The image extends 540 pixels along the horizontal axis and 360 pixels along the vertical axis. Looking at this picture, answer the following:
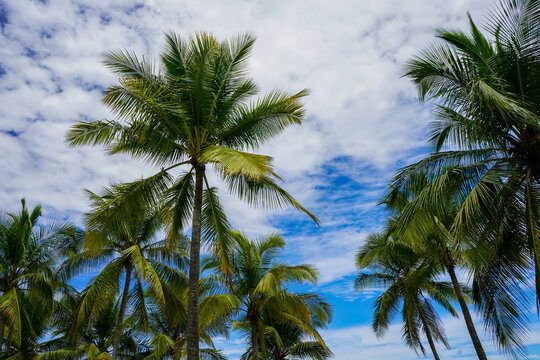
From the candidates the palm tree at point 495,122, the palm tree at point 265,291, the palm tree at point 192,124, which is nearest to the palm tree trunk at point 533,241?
the palm tree at point 495,122

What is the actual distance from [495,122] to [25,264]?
1730cm

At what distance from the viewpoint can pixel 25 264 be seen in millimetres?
16047

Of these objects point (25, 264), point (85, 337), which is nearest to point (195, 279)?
point (25, 264)

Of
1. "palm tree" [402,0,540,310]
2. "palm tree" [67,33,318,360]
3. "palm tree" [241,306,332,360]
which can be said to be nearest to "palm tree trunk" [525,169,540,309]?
"palm tree" [402,0,540,310]

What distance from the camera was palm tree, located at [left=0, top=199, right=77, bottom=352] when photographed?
49.1 feet

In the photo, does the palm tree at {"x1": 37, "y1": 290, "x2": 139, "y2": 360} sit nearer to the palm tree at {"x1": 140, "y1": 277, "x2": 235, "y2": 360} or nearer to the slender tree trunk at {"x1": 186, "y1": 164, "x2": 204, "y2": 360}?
the palm tree at {"x1": 140, "y1": 277, "x2": 235, "y2": 360}

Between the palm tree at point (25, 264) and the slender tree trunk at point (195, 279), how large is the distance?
7107 mm

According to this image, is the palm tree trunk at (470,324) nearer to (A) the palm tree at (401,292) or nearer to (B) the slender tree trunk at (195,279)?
(A) the palm tree at (401,292)

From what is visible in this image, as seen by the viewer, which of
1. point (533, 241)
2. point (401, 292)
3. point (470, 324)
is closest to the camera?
point (533, 241)

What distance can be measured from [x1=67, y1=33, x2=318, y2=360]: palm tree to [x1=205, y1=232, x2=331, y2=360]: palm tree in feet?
11.7

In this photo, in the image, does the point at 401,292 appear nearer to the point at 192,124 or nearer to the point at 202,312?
the point at 202,312

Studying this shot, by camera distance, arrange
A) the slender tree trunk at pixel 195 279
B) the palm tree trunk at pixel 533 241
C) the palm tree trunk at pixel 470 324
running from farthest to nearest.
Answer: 1. the palm tree trunk at pixel 470 324
2. the slender tree trunk at pixel 195 279
3. the palm tree trunk at pixel 533 241

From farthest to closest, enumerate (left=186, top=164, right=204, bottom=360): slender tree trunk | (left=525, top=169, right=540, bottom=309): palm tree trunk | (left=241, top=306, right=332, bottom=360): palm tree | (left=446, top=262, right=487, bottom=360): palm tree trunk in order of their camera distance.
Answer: (left=241, top=306, right=332, bottom=360): palm tree
(left=446, top=262, right=487, bottom=360): palm tree trunk
(left=186, top=164, right=204, bottom=360): slender tree trunk
(left=525, top=169, right=540, bottom=309): palm tree trunk

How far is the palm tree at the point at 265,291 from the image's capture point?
13886 mm
